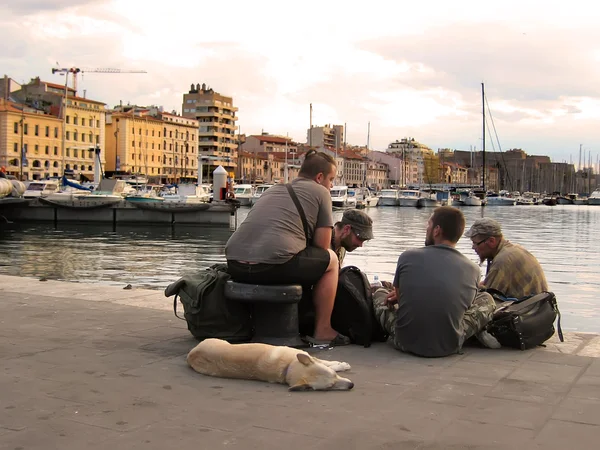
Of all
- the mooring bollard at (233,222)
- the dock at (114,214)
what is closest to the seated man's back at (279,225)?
the mooring bollard at (233,222)

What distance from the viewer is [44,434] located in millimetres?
3477

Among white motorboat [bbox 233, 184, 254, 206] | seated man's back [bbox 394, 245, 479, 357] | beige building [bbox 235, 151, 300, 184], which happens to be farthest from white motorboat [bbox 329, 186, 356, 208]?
beige building [bbox 235, 151, 300, 184]

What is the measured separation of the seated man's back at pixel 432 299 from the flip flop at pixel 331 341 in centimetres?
44

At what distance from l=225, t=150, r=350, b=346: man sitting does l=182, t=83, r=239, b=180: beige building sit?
152 m

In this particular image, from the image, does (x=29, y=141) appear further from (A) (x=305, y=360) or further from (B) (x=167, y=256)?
(A) (x=305, y=360)

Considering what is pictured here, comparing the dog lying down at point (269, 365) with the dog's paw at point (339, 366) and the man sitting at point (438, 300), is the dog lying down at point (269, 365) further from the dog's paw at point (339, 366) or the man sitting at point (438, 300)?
the man sitting at point (438, 300)

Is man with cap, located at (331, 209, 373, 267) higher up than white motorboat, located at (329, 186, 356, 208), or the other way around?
man with cap, located at (331, 209, 373, 267)

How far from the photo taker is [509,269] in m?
6.55

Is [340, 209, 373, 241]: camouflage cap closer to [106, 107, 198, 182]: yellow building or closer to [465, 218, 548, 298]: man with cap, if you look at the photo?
[465, 218, 548, 298]: man with cap

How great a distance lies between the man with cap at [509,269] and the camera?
21.5 ft

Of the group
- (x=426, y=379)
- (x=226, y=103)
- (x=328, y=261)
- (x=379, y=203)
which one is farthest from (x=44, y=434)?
(x=226, y=103)

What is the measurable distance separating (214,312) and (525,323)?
91.2 inches

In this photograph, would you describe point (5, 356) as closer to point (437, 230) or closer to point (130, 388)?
point (130, 388)

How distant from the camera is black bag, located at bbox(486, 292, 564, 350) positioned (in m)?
5.66
